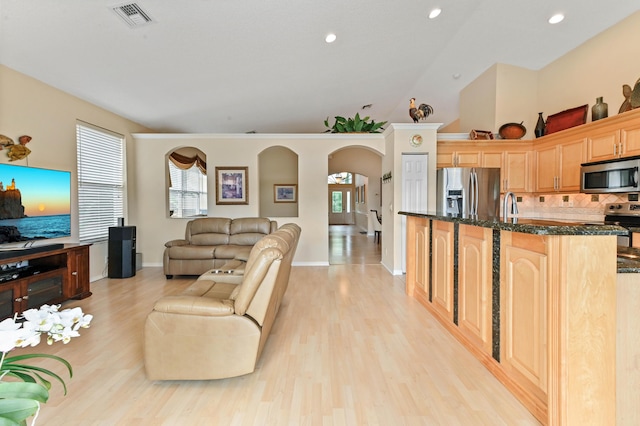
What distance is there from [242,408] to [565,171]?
16.5 ft

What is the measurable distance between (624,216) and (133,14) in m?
5.69

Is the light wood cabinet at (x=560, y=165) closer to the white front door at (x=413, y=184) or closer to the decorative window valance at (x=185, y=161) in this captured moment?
the white front door at (x=413, y=184)

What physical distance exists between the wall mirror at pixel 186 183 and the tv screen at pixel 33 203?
2.66m

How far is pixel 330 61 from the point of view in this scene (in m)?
4.44

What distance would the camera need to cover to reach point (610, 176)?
3.68 metres

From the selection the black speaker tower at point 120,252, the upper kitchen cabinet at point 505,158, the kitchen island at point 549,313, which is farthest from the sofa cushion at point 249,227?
the kitchen island at point 549,313

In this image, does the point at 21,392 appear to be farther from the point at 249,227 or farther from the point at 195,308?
the point at 249,227

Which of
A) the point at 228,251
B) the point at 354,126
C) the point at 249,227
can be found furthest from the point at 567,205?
the point at 228,251

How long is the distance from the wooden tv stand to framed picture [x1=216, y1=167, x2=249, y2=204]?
245 cm

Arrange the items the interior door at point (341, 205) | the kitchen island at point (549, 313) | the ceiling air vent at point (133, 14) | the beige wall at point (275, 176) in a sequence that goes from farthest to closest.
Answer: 1. the interior door at point (341, 205)
2. the beige wall at point (275, 176)
3. the ceiling air vent at point (133, 14)
4. the kitchen island at point (549, 313)

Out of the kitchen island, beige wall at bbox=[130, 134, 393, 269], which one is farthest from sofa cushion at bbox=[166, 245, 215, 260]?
the kitchen island

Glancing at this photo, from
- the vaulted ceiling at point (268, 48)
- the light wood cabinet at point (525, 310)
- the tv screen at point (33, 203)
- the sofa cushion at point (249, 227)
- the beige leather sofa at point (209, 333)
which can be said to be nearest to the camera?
the light wood cabinet at point (525, 310)

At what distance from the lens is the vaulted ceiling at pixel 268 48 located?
3.04 metres

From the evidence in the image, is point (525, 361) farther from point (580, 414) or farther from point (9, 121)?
point (9, 121)
